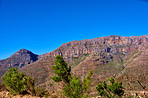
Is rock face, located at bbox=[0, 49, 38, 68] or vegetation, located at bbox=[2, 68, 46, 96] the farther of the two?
rock face, located at bbox=[0, 49, 38, 68]

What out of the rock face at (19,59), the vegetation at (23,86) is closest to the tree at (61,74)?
the vegetation at (23,86)

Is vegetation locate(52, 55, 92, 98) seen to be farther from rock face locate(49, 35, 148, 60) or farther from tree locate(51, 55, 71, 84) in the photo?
rock face locate(49, 35, 148, 60)

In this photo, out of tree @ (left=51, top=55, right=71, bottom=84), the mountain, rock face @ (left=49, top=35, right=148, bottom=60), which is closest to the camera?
tree @ (left=51, top=55, right=71, bottom=84)

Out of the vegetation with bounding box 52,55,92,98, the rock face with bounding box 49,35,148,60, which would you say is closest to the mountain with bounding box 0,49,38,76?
the rock face with bounding box 49,35,148,60

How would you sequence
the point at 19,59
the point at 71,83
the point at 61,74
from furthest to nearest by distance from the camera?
the point at 19,59, the point at 61,74, the point at 71,83

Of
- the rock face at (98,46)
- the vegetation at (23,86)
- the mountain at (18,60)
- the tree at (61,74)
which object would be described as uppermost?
the rock face at (98,46)

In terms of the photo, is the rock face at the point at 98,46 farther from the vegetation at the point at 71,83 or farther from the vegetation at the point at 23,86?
the vegetation at the point at 23,86

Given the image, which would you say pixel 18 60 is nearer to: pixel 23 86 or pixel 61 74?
pixel 23 86

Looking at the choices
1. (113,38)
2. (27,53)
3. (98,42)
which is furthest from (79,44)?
(27,53)

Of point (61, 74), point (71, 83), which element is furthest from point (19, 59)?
point (71, 83)

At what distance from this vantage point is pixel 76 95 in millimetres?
7141

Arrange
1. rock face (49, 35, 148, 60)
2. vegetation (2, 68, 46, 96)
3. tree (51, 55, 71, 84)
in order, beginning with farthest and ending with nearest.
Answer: rock face (49, 35, 148, 60), tree (51, 55, 71, 84), vegetation (2, 68, 46, 96)

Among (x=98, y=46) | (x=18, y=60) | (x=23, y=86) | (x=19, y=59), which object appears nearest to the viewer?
(x=23, y=86)

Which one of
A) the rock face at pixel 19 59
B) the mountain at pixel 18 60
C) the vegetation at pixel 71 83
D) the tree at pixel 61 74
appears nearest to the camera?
the vegetation at pixel 71 83
